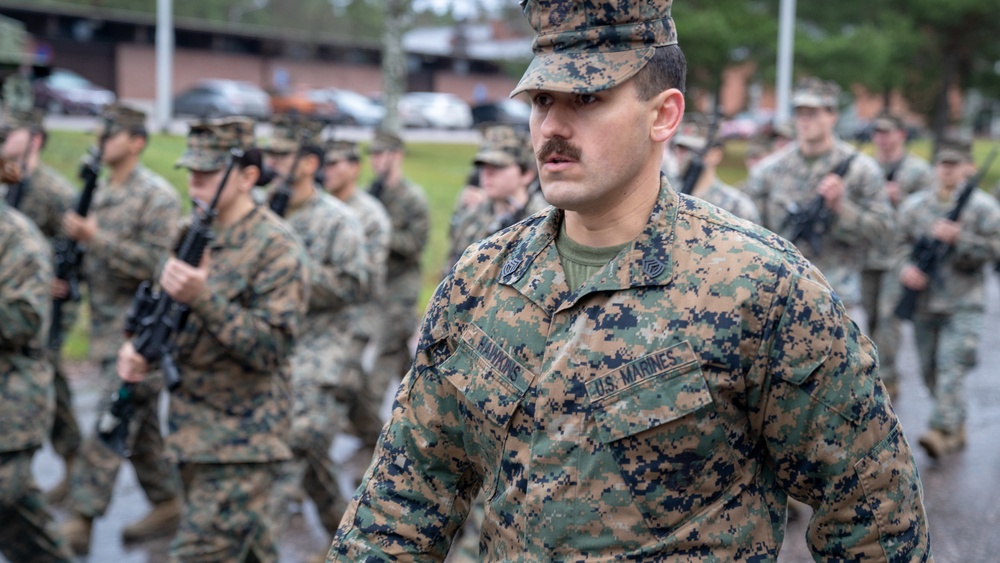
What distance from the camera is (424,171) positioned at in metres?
25.2

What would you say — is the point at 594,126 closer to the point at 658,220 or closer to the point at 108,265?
the point at 658,220

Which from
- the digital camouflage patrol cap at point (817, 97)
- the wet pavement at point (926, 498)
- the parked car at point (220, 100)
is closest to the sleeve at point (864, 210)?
the digital camouflage patrol cap at point (817, 97)

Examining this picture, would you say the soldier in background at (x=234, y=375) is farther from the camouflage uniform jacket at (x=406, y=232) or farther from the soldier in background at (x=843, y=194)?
the soldier in background at (x=843, y=194)

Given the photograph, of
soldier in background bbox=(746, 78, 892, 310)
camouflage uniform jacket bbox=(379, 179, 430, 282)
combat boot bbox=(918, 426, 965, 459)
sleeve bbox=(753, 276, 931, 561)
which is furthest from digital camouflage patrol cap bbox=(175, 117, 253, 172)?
combat boot bbox=(918, 426, 965, 459)

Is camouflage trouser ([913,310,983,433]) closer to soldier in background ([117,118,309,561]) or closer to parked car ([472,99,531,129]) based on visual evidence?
soldier in background ([117,118,309,561])

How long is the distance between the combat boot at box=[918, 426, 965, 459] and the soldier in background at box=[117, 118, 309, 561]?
496 centimetres

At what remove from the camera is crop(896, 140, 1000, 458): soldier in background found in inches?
331

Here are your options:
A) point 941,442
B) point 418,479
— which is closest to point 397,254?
point 941,442

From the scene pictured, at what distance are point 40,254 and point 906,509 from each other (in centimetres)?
428

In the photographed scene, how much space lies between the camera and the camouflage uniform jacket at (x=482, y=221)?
20.7 ft

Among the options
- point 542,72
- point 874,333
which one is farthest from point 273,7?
point 542,72

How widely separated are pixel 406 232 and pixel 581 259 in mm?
7278

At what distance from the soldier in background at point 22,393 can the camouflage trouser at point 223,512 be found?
28.4 inches

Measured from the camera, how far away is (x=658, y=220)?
97.3 inches
